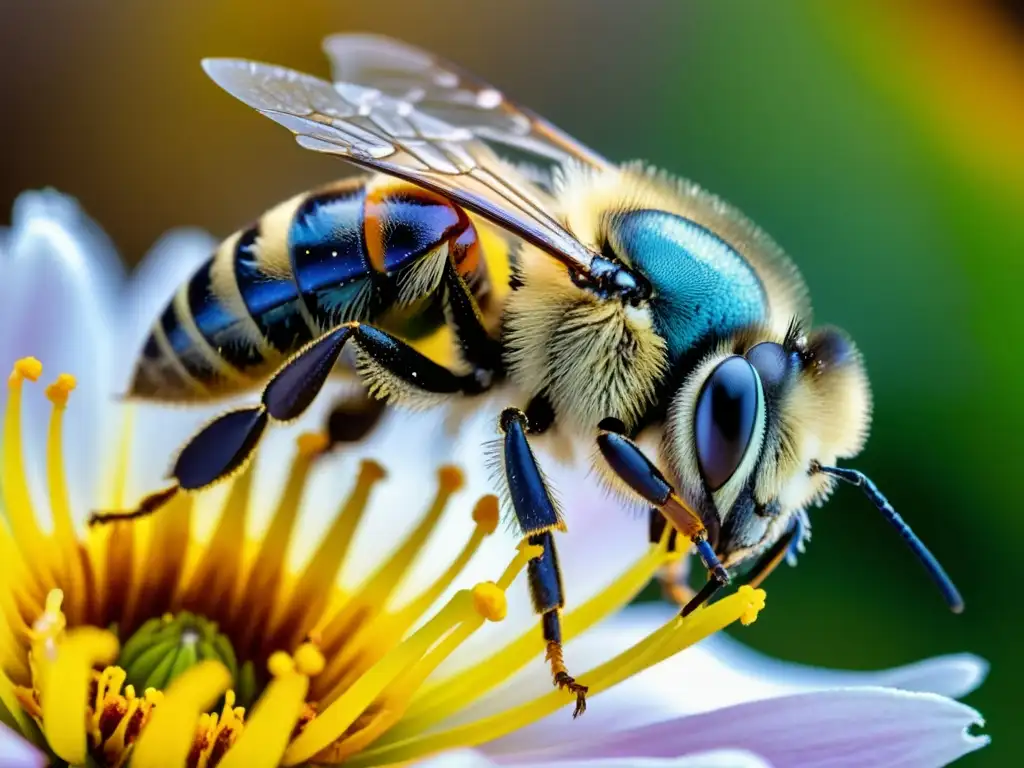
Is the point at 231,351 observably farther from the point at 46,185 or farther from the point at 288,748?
the point at 46,185

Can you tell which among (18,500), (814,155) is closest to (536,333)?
(18,500)

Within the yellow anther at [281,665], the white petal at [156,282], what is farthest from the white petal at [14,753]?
the white petal at [156,282]

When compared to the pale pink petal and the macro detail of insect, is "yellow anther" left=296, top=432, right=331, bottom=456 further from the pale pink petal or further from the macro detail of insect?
the pale pink petal

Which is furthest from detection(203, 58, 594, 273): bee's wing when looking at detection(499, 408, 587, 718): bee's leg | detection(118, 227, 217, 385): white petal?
detection(118, 227, 217, 385): white petal

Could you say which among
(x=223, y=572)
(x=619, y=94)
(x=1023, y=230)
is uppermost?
(x=1023, y=230)

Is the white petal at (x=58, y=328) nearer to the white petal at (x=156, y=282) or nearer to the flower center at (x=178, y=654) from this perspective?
the white petal at (x=156, y=282)

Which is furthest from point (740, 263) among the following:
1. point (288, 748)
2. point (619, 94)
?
point (619, 94)

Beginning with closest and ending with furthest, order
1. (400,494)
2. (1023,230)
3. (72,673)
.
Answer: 1. (72,673)
2. (400,494)
3. (1023,230)
